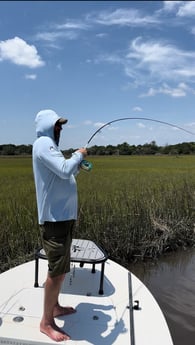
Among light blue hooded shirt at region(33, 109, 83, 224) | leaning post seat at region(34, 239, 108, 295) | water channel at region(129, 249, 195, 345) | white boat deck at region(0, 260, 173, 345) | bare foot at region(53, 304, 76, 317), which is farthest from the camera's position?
water channel at region(129, 249, 195, 345)

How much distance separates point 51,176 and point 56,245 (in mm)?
488

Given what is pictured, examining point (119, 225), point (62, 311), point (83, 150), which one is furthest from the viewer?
point (119, 225)

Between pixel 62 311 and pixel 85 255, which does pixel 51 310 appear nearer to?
pixel 62 311

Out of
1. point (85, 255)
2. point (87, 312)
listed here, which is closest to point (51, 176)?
point (85, 255)

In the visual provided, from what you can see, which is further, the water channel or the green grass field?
the green grass field

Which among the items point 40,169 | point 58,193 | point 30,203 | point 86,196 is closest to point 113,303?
point 58,193

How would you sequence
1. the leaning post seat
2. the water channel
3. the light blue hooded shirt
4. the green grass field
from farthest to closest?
the green grass field < the water channel < the leaning post seat < the light blue hooded shirt

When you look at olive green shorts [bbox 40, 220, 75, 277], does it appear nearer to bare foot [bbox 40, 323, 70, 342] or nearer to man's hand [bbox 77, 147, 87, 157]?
bare foot [bbox 40, 323, 70, 342]

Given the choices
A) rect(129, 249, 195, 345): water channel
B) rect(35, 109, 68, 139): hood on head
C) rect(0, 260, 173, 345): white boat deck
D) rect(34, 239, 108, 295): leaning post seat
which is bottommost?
rect(129, 249, 195, 345): water channel

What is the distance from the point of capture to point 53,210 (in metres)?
2.37

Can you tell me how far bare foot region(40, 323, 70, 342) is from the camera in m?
2.38

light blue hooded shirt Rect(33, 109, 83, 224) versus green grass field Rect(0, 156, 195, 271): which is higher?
light blue hooded shirt Rect(33, 109, 83, 224)

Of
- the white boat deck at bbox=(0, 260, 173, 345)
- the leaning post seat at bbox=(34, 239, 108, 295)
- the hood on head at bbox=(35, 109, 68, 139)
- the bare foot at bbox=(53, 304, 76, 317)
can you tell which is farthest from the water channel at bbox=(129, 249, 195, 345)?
the hood on head at bbox=(35, 109, 68, 139)

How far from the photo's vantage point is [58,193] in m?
2.39
